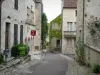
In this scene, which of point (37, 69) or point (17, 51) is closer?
point (37, 69)

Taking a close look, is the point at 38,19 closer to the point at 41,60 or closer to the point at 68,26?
the point at 68,26

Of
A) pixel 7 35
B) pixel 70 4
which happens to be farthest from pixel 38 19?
pixel 7 35

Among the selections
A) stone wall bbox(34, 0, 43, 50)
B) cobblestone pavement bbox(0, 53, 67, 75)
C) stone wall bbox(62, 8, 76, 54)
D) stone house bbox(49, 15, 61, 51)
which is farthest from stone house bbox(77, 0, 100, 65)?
stone house bbox(49, 15, 61, 51)

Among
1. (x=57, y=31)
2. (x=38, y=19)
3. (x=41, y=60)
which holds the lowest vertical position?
(x=41, y=60)

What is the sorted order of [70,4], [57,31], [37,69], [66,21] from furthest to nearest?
1. [57,31]
2. [66,21]
3. [70,4]
4. [37,69]

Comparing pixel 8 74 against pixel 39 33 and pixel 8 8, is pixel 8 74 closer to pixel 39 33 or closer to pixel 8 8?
pixel 8 8

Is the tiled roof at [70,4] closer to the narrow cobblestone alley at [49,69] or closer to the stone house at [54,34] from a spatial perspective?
the stone house at [54,34]

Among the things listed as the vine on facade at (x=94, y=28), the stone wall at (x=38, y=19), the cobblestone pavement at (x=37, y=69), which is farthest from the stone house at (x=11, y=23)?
the stone wall at (x=38, y=19)

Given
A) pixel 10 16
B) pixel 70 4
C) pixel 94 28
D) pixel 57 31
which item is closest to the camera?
pixel 10 16

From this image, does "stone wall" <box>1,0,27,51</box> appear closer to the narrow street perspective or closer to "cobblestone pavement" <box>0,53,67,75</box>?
the narrow street perspective

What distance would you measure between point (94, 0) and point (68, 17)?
18.8 metres

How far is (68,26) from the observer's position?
3688 cm

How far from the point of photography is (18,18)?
64.2ft

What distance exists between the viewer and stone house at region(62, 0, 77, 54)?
36250mm
